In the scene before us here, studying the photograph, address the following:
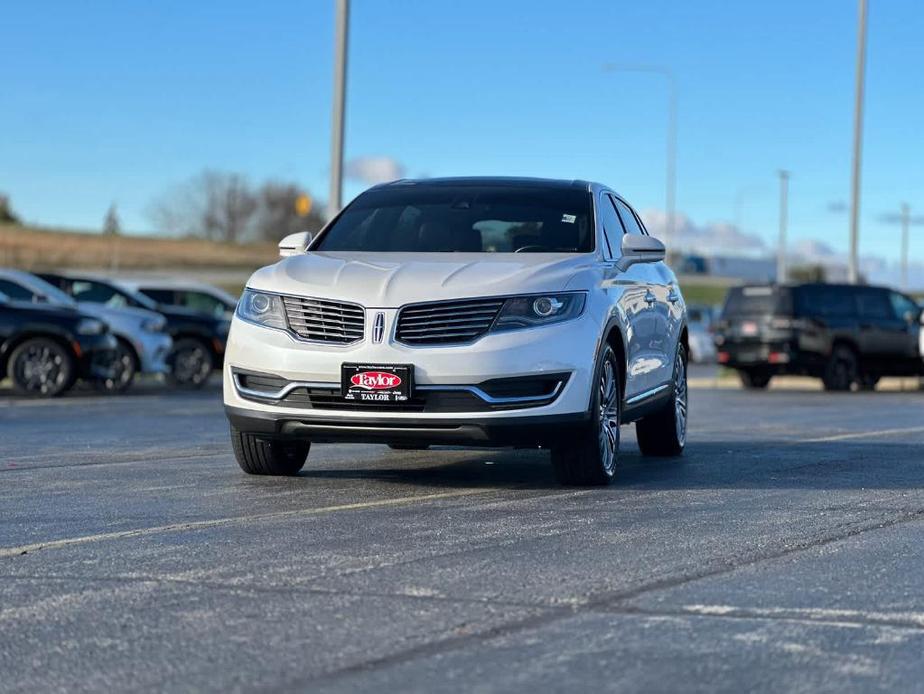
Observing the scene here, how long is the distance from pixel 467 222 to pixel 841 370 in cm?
1871

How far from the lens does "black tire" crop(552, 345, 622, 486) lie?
889 cm

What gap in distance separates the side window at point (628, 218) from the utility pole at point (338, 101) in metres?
13.2

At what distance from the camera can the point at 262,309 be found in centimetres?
902

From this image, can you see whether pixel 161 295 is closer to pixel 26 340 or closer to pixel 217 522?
pixel 26 340

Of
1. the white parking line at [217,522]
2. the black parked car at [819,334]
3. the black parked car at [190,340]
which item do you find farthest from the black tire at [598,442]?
the black parked car at [819,334]

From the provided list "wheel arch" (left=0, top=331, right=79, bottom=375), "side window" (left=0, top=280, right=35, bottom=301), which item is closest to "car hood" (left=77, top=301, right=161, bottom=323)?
"side window" (left=0, top=280, right=35, bottom=301)

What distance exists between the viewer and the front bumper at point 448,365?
8547 millimetres

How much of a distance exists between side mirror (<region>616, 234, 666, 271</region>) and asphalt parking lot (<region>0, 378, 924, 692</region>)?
1.29 metres

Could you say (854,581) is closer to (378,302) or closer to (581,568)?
(581,568)

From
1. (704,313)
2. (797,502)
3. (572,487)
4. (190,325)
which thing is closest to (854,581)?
(797,502)

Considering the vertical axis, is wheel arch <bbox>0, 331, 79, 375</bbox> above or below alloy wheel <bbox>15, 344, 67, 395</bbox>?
above

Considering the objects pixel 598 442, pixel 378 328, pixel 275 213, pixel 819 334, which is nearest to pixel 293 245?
pixel 378 328

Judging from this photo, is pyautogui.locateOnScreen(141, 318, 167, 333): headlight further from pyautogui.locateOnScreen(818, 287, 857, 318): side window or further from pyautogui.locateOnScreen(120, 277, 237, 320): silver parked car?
pyautogui.locateOnScreen(818, 287, 857, 318): side window

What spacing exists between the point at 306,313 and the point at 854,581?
11.8 feet
